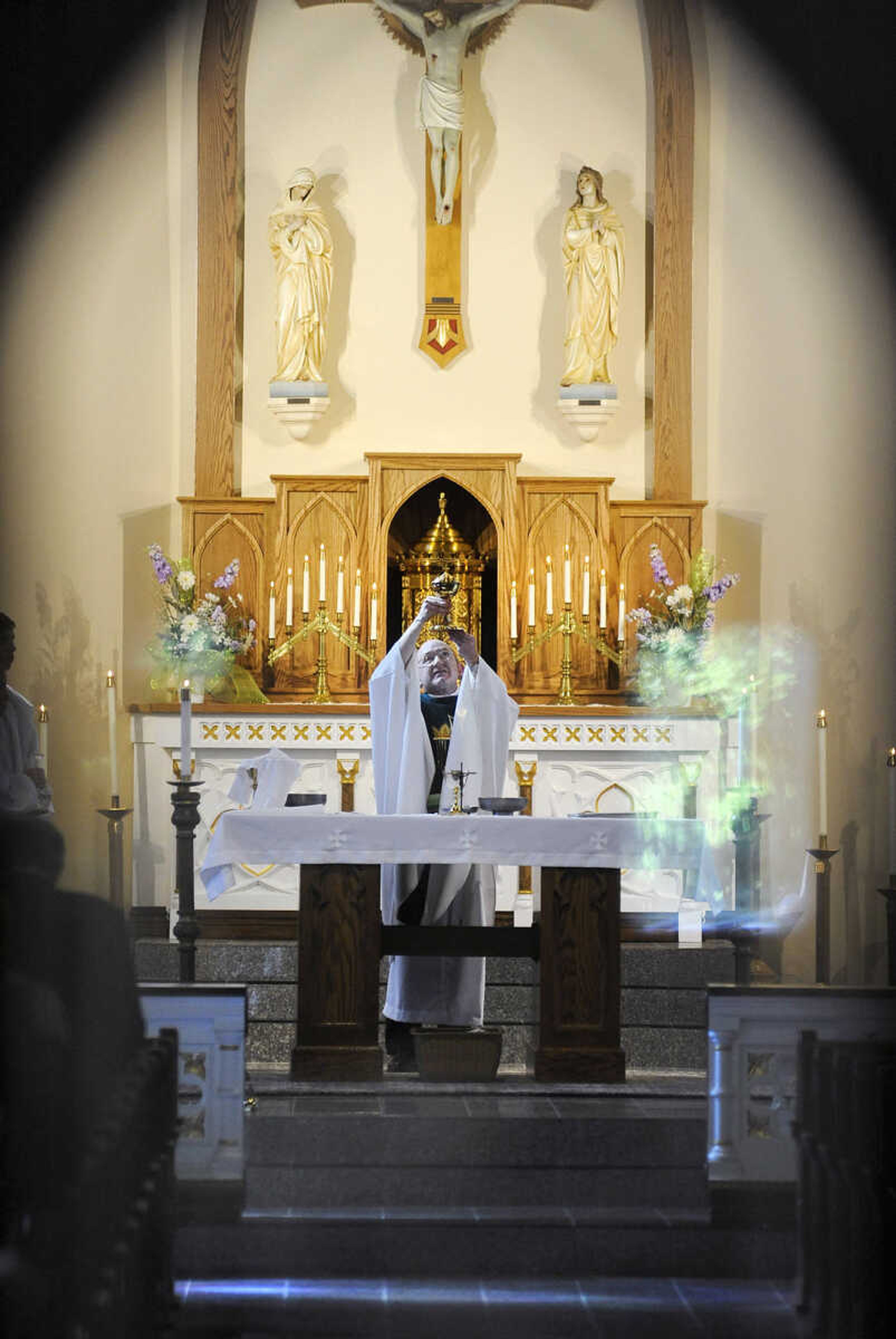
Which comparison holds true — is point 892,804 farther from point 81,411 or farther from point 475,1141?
point 81,411

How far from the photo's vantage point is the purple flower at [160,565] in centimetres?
707

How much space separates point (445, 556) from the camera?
7.79 m

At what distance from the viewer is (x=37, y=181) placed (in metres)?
2.93

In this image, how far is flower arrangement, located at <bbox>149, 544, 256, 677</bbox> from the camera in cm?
719

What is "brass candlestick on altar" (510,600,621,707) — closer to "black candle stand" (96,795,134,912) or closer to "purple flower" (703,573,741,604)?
"purple flower" (703,573,741,604)

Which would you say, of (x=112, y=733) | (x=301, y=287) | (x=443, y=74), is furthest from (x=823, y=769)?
(x=301, y=287)

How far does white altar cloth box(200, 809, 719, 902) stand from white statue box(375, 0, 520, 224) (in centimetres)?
240

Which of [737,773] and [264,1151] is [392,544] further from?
[264,1151]

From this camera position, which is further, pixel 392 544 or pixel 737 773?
pixel 392 544

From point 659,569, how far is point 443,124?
2.16 meters

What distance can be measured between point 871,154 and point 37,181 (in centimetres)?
151

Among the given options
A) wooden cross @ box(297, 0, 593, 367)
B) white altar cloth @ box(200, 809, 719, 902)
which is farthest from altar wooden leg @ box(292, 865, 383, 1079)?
wooden cross @ box(297, 0, 593, 367)

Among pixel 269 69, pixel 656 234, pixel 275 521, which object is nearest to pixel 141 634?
pixel 275 521

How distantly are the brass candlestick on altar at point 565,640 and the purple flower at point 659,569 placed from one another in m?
0.38
